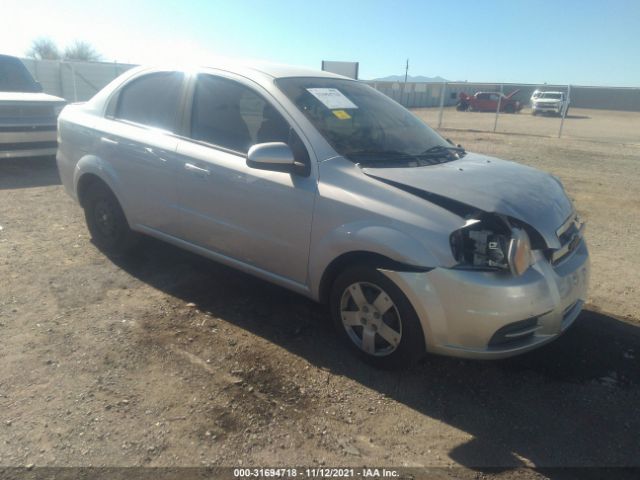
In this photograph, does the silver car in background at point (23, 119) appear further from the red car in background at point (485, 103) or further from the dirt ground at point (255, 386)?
the red car in background at point (485, 103)

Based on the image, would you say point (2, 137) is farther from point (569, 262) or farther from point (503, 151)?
point (503, 151)

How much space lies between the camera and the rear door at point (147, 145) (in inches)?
156

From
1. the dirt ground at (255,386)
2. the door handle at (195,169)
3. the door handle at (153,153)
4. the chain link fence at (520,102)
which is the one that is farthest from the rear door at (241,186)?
the chain link fence at (520,102)

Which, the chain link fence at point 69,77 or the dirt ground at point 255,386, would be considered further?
the chain link fence at point 69,77

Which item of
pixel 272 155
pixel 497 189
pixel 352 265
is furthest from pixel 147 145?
pixel 497 189

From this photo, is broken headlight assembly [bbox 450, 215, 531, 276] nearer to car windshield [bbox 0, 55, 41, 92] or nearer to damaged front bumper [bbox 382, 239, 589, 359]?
damaged front bumper [bbox 382, 239, 589, 359]

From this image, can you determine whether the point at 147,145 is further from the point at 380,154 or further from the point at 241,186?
the point at 380,154

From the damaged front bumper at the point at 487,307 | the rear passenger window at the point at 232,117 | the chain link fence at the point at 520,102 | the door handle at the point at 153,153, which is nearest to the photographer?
the damaged front bumper at the point at 487,307

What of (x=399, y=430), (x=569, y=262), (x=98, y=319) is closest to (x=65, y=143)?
(x=98, y=319)

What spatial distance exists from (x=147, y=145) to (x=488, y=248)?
2.81 m

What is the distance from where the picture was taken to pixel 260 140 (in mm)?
3529

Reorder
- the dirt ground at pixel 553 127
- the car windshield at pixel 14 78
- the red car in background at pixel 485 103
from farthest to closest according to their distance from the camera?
the red car in background at pixel 485 103, the dirt ground at pixel 553 127, the car windshield at pixel 14 78

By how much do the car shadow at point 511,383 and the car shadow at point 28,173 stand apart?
186 inches

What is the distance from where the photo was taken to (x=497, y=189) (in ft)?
10.1
